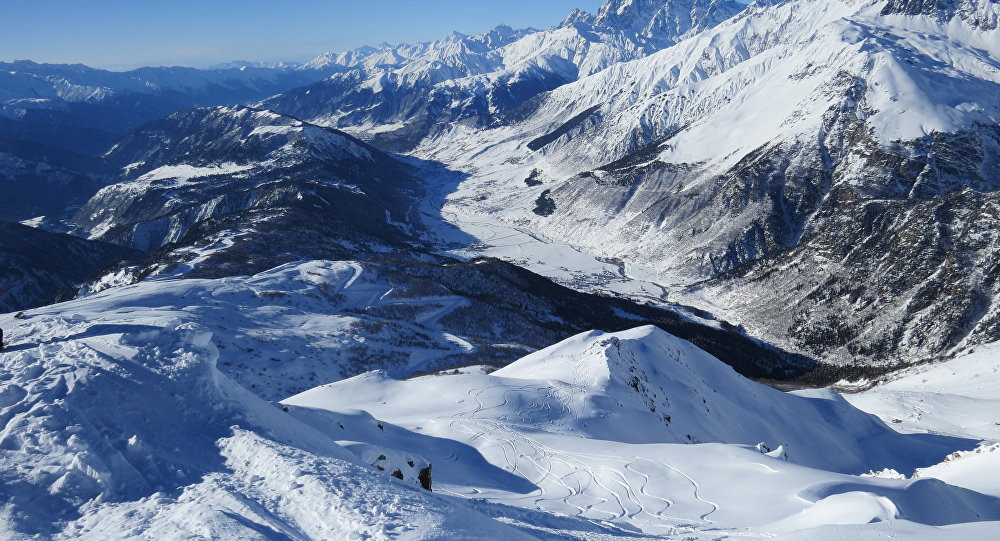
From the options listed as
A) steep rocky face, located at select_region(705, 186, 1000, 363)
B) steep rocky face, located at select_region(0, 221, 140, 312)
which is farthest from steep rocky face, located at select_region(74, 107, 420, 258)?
steep rocky face, located at select_region(705, 186, 1000, 363)

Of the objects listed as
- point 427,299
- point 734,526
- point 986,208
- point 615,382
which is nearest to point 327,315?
point 427,299

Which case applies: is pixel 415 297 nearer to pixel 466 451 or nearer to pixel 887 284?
pixel 466 451

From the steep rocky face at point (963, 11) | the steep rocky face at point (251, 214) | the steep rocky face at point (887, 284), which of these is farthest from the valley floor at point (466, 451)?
the steep rocky face at point (963, 11)

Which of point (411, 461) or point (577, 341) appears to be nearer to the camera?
point (411, 461)

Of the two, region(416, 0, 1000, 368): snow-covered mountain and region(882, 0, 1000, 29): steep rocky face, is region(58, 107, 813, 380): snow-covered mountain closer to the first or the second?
region(416, 0, 1000, 368): snow-covered mountain

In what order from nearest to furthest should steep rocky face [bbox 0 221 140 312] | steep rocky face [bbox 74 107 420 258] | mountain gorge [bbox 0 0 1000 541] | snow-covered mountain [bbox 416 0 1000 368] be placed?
mountain gorge [bbox 0 0 1000 541] → snow-covered mountain [bbox 416 0 1000 368] → steep rocky face [bbox 0 221 140 312] → steep rocky face [bbox 74 107 420 258]

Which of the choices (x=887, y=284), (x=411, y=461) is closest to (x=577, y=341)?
(x=411, y=461)

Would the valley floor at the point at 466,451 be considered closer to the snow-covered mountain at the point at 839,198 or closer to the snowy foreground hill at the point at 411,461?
the snowy foreground hill at the point at 411,461
